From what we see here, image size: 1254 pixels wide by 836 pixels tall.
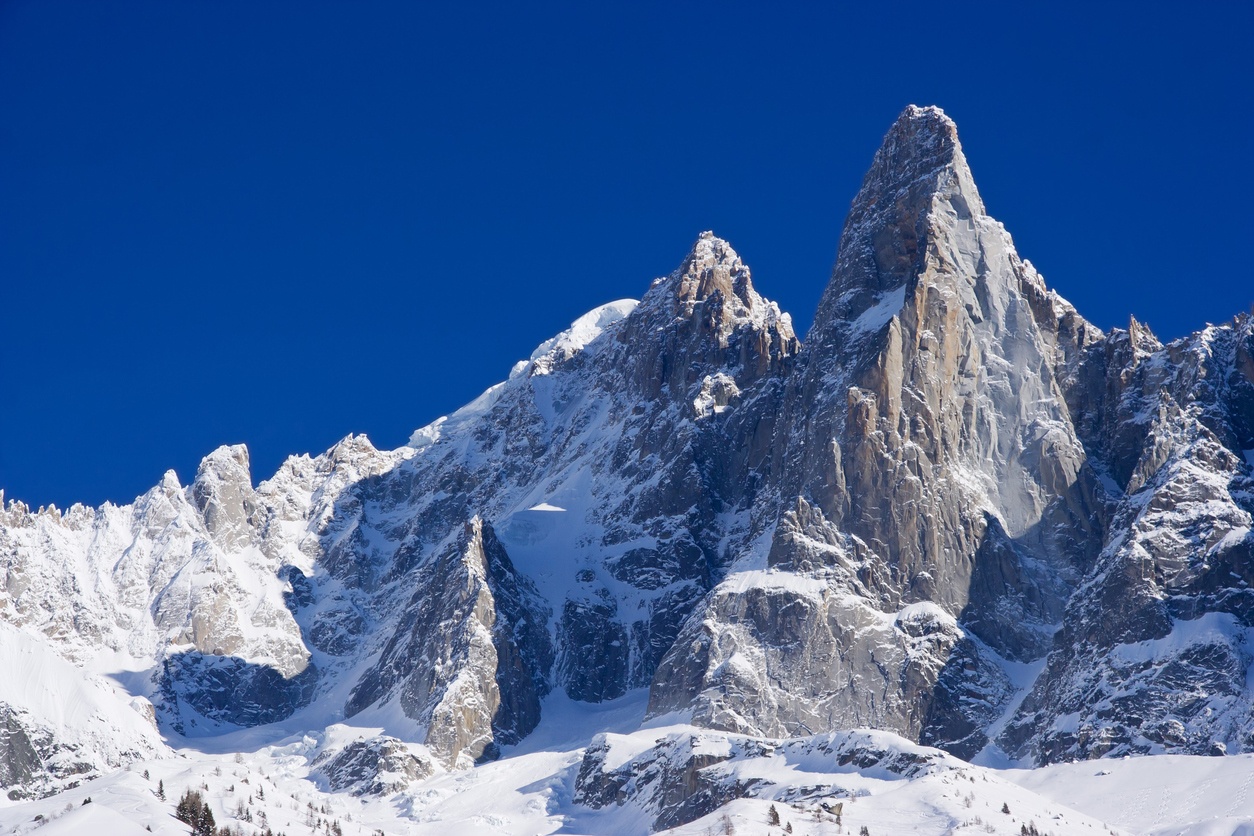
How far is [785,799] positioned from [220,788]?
71.1 metres

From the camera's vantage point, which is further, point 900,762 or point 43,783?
point 900,762

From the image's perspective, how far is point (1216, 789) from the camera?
191250mm

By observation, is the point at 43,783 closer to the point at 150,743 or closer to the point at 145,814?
the point at 150,743

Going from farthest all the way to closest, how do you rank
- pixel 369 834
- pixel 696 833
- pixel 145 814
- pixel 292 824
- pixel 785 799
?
pixel 785 799
pixel 696 833
pixel 369 834
pixel 292 824
pixel 145 814

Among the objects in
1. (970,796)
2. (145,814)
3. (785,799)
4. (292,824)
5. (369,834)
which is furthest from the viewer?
(785,799)

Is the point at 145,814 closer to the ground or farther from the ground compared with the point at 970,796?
closer to the ground

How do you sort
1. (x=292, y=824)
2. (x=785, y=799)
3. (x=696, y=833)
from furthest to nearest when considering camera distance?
(x=785, y=799)
(x=696, y=833)
(x=292, y=824)

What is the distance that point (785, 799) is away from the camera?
7313 inches

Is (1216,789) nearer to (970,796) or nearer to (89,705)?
(970,796)

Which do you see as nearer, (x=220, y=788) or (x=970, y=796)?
(x=220, y=788)

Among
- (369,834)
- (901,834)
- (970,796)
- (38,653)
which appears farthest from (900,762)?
(38,653)

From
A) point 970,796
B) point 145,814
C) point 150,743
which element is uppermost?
point 150,743

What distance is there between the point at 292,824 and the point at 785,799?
232ft

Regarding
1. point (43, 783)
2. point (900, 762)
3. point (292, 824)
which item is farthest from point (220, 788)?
point (900, 762)
